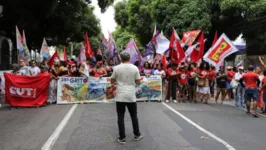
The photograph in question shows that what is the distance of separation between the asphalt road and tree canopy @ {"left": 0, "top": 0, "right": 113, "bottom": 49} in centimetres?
1166

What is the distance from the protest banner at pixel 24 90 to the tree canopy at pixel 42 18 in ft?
32.2

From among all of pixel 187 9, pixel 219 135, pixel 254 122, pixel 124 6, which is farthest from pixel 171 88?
pixel 124 6

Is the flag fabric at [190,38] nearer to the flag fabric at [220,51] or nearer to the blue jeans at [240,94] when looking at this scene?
the flag fabric at [220,51]

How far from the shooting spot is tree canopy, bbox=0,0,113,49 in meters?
21.1

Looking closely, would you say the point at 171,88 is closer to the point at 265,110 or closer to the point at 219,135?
the point at 265,110

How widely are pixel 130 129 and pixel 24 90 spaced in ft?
18.1

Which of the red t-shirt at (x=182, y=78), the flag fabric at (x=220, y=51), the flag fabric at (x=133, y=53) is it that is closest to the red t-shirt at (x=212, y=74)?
the red t-shirt at (x=182, y=78)

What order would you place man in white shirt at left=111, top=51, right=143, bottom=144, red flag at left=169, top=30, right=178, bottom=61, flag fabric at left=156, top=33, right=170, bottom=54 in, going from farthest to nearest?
Answer: flag fabric at left=156, top=33, right=170, bottom=54, red flag at left=169, top=30, right=178, bottom=61, man in white shirt at left=111, top=51, right=143, bottom=144

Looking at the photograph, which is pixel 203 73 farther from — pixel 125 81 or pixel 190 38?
pixel 125 81

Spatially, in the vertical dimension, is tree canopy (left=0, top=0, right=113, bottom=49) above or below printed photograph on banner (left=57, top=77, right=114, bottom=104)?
above

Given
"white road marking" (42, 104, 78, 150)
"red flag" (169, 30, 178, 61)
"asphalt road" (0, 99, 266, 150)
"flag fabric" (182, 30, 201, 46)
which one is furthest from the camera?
"flag fabric" (182, 30, 201, 46)

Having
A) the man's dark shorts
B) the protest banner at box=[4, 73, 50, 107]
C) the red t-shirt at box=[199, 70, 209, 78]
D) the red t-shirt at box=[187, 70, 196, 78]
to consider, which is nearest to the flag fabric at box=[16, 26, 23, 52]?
the protest banner at box=[4, 73, 50, 107]

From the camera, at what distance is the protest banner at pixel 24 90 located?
37.4 feet

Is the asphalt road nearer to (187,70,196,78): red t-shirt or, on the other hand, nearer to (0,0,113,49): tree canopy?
(187,70,196,78): red t-shirt
